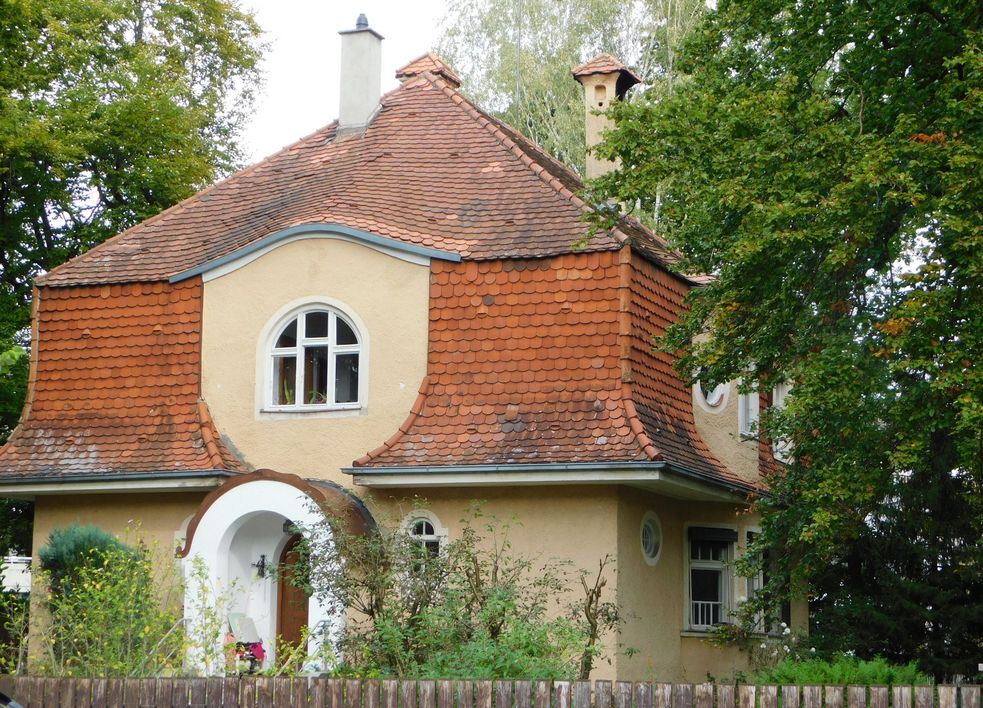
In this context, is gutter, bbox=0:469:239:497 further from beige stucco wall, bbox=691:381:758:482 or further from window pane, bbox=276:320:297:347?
beige stucco wall, bbox=691:381:758:482

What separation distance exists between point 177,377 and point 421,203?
165 inches

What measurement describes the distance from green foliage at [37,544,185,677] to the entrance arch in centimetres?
95

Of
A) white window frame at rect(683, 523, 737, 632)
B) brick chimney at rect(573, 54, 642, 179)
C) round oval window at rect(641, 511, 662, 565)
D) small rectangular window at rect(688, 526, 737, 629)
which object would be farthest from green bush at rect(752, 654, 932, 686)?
brick chimney at rect(573, 54, 642, 179)

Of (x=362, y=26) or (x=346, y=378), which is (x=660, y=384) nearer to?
(x=346, y=378)

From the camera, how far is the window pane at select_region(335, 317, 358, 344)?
20.3 metres

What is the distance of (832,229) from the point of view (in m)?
15.2

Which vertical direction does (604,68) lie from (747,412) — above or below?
above

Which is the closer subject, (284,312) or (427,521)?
(427,521)

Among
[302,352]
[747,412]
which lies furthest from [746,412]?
[302,352]

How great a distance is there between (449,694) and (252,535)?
9.75 meters

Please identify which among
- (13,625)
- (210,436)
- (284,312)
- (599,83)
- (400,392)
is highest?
(599,83)

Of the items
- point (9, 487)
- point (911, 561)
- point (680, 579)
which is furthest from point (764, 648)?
point (9, 487)

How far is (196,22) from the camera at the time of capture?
33062mm

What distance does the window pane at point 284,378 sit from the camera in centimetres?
2041
